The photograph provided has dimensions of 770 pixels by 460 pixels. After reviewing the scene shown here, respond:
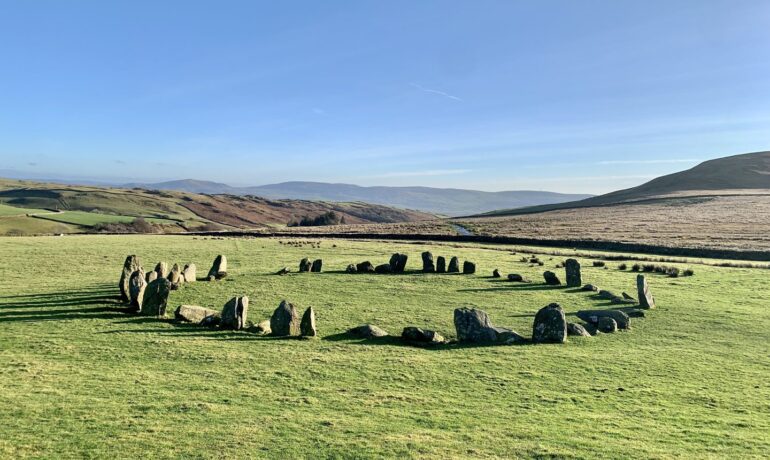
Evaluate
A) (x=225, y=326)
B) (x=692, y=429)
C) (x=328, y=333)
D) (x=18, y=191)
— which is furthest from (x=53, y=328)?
(x=18, y=191)

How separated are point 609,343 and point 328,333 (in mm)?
9167

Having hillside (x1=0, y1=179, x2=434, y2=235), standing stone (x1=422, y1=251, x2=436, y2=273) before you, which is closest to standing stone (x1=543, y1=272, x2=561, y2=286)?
standing stone (x1=422, y1=251, x2=436, y2=273)

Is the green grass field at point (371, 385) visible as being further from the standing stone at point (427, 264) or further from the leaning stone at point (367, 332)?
the standing stone at point (427, 264)

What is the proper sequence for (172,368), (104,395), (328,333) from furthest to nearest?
(328,333) < (172,368) < (104,395)

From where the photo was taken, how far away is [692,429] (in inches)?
380

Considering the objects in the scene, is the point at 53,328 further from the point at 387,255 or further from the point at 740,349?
the point at 387,255

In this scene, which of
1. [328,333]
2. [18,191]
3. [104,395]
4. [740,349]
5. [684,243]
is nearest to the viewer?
[104,395]

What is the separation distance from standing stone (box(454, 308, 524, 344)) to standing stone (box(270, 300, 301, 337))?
5.33 meters

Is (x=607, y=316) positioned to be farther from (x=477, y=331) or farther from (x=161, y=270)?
(x=161, y=270)

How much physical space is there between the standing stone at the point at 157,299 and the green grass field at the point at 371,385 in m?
0.64

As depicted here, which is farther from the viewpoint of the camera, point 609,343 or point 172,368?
point 609,343

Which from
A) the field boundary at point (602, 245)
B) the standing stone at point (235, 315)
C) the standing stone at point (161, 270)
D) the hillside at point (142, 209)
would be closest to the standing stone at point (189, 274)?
the standing stone at point (161, 270)

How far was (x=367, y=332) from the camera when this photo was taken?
1614 centimetres

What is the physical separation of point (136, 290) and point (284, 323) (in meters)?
7.04
